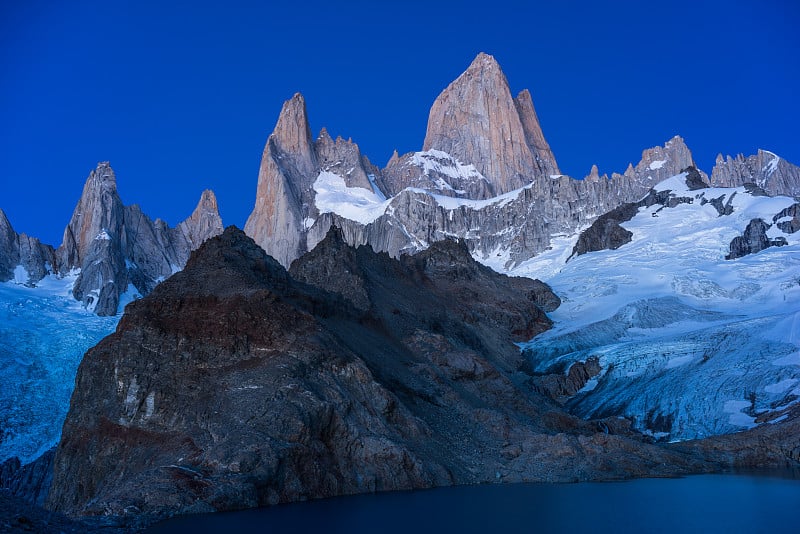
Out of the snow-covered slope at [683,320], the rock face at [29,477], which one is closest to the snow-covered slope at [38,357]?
the rock face at [29,477]

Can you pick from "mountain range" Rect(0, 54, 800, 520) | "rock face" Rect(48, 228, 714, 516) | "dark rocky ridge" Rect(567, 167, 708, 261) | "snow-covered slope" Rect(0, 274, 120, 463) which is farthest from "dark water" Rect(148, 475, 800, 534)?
"dark rocky ridge" Rect(567, 167, 708, 261)

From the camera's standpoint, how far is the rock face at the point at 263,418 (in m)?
37.6

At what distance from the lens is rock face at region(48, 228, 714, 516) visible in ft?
123

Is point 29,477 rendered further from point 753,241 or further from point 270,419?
point 753,241

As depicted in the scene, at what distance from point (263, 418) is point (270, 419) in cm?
42

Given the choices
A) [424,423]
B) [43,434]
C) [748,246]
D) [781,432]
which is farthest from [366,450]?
[748,246]

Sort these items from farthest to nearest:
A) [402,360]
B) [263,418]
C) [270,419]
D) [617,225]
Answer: [617,225] < [402,360] < [263,418] < [270,419]

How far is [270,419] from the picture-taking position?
4003cm

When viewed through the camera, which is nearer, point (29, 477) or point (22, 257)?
point (29, 477)

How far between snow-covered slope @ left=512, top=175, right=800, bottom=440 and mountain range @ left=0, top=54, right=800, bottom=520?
37 centimetres

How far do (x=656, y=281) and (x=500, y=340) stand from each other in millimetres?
38833

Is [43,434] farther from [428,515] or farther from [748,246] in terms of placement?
[748,246]

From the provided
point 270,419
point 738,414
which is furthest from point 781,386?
point 270,419

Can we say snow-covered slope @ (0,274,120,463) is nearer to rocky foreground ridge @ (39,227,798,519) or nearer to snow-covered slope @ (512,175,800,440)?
rocky foreground ridge @ (39,227,798,519)
